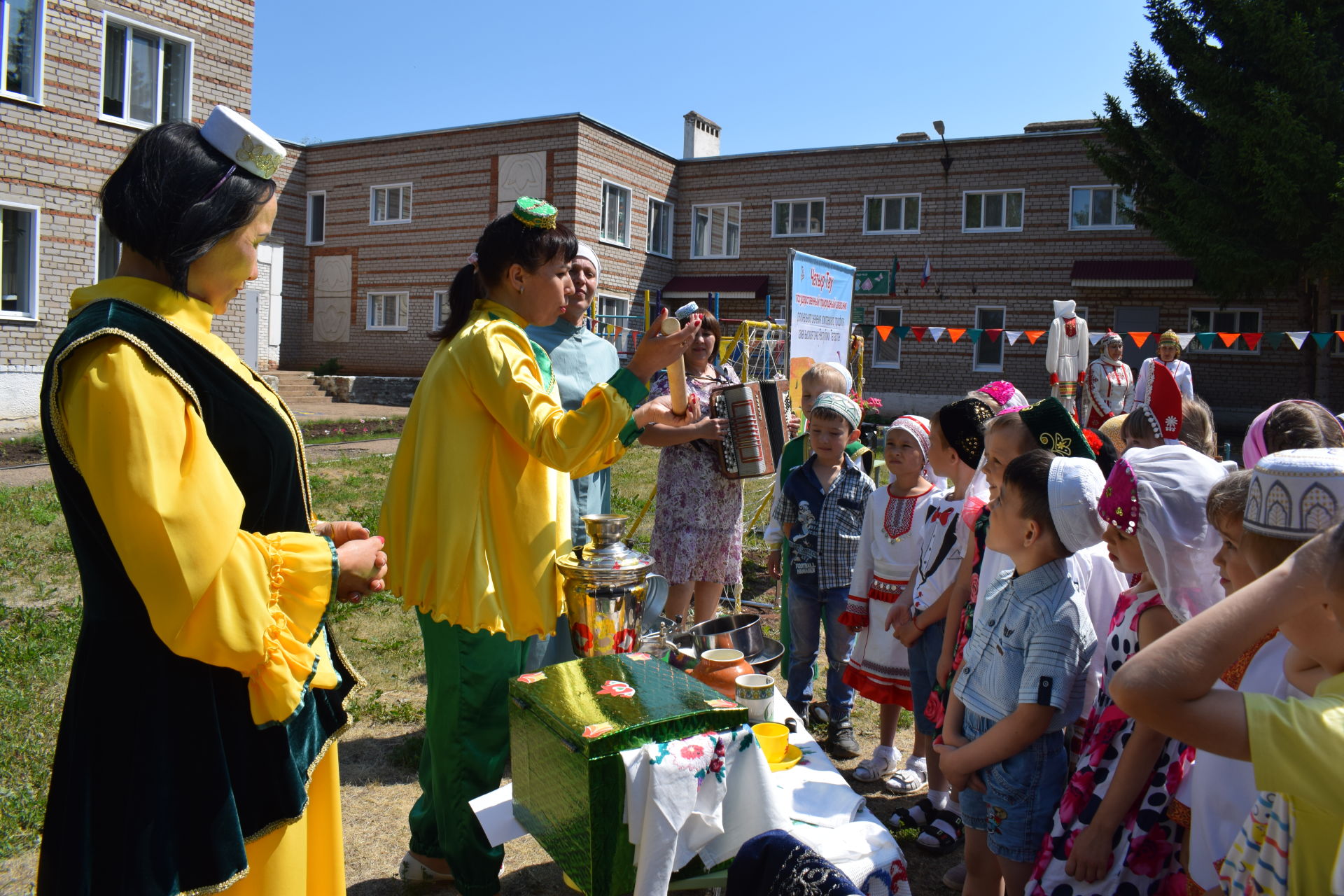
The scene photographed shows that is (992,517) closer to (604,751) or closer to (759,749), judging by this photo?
(759,749)

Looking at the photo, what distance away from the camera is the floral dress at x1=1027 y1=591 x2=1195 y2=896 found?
7.46 ft

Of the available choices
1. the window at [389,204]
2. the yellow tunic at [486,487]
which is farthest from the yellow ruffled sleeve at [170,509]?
the window at [389,204]

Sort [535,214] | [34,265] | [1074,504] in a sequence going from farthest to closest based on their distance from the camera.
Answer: [34,265] → [535,214] → [1074,504]

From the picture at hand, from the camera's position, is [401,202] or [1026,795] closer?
[1026,795]

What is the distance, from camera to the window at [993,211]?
25844mm

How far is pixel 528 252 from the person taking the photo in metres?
2.81

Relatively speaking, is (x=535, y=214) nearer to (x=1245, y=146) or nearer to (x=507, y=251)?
(x=507, y=251)

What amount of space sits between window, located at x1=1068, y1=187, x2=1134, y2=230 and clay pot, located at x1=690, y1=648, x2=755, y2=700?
26168mm

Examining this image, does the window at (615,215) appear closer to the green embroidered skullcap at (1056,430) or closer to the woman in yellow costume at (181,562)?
the green embroidered skullcap at (1056,430)

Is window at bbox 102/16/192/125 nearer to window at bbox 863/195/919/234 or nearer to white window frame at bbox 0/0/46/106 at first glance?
white window frame at bbox 0/0/46/106

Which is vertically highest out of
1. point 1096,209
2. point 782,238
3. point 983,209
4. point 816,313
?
point 983,209

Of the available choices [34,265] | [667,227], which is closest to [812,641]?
[34,265]

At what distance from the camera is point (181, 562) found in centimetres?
150

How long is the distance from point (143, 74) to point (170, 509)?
61.8ft
